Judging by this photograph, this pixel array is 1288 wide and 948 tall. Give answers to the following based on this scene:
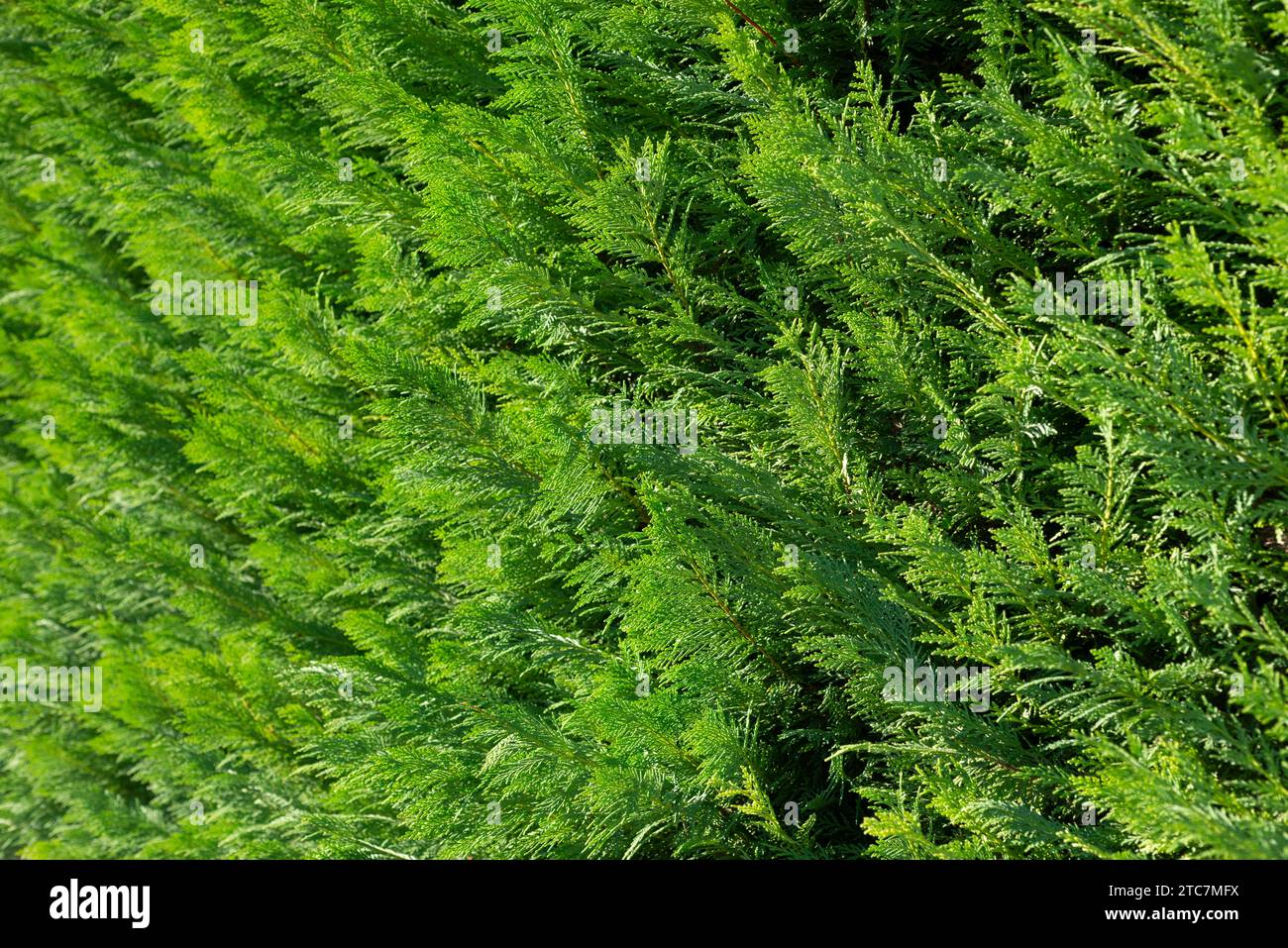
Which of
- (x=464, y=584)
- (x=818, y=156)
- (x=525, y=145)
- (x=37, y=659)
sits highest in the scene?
(x=525, y=145)

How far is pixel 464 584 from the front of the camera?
3.94 meters

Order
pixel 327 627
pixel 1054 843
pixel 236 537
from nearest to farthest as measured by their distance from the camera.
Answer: pixel 1054 843 → pixel 327 627 → pixel 236 537

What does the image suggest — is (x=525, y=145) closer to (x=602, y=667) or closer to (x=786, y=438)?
(x=786, y=438)

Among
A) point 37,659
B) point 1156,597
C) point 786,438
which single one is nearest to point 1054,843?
point 1156,597

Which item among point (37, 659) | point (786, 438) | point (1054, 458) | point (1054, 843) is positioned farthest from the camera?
point (37, 659)

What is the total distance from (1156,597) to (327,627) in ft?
11.5

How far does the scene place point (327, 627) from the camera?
4664 millimetres

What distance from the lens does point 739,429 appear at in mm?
3062

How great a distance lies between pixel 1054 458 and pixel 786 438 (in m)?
0.72

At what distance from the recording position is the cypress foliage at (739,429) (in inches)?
83.4

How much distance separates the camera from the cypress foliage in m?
2.12

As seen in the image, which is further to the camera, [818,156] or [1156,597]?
[818,156]
